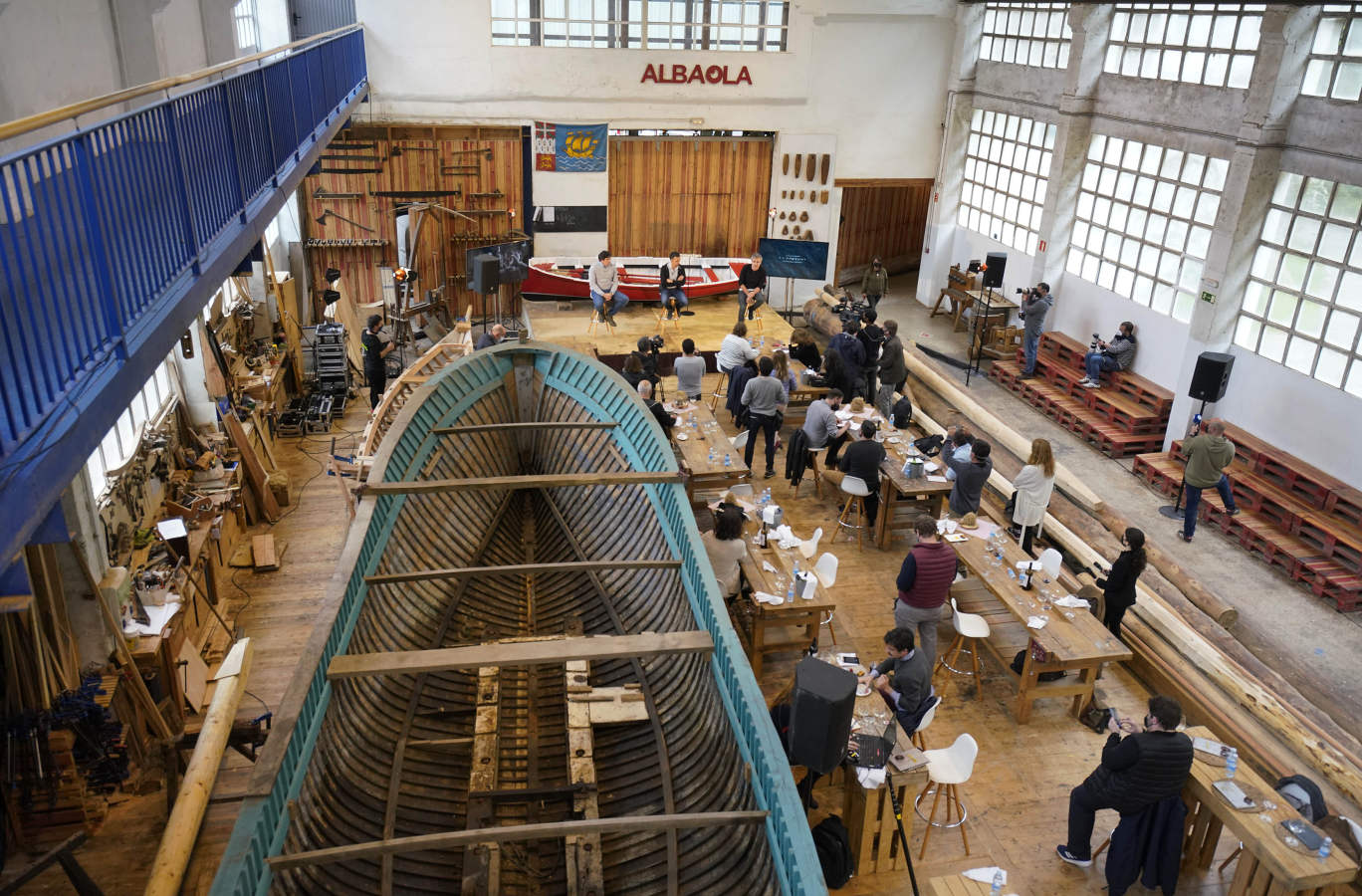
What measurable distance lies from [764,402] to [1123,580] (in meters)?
5.12

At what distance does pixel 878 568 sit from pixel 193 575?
24.3 feet

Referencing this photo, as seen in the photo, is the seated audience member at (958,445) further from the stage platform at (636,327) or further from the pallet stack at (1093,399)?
the stage platform at (636,327)

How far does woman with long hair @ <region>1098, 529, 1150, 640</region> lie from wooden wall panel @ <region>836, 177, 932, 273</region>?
15.1m

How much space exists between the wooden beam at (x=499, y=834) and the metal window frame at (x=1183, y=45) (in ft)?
42.2

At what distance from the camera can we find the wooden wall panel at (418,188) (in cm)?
1922

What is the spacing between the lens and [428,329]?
63.9ft

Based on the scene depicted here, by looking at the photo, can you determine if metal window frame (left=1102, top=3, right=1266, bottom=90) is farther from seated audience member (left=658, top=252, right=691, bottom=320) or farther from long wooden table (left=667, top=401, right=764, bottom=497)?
long wooden table (left=667, top=401, right=764, bottom=497)

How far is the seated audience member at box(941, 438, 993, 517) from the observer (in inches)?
419

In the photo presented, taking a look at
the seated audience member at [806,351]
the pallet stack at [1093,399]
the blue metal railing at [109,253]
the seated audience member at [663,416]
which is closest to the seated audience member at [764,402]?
the seated audience member at [663,416]

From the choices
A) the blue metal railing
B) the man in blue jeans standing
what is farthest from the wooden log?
the man in blue jeans standing

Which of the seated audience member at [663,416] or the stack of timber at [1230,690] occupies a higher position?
the seated audience member at [663,416]

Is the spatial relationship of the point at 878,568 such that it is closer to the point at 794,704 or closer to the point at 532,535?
the point at 532,535

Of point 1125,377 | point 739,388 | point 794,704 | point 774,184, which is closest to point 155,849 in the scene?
point 794,704

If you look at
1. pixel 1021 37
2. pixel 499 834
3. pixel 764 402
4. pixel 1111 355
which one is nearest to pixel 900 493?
pixel 764 402
